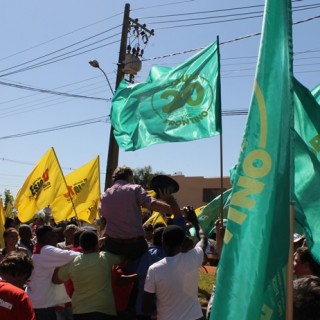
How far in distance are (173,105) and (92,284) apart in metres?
2.35

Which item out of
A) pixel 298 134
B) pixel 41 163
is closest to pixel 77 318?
pixel 298 134

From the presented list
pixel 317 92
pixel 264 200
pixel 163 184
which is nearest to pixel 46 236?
pixel 163 184

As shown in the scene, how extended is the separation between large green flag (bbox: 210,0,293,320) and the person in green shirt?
102 inches

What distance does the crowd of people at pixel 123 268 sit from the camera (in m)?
4.40

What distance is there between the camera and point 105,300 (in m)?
5.18

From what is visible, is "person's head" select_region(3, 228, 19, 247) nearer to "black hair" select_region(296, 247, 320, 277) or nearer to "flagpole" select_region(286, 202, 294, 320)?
"black hair" select_region(296, 247, 320, 277)

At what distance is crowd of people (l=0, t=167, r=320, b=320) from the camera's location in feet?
14.4

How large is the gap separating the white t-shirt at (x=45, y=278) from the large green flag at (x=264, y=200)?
3440mm

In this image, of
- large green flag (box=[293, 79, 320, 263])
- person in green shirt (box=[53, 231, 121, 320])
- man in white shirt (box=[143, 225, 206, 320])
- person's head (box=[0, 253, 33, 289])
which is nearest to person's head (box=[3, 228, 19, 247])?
person in green shirt (box=[53, 231, 121, 320])

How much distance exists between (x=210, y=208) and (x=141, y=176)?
45.2 metres

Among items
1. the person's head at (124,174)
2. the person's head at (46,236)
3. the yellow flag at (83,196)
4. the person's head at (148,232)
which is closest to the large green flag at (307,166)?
the person's head at (124,174)

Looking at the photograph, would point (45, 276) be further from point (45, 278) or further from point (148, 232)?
point (148, 232)

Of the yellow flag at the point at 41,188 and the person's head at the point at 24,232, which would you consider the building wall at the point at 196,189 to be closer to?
the yellow flag at the point at 41,188

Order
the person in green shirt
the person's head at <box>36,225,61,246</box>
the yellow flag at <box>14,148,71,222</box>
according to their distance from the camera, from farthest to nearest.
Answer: the yellow flag at <box>14,148,71,222</box> → the person's head at <box>36,225,61,246</box> → the person in green shirt
